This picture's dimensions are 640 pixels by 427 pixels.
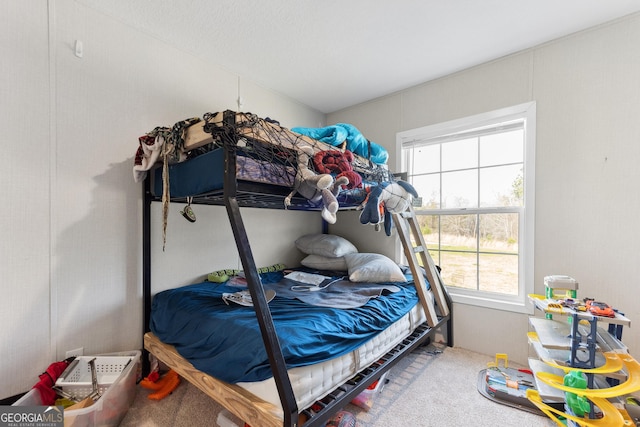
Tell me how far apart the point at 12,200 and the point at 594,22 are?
3.85 metres

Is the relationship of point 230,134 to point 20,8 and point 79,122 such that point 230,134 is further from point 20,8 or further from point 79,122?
point 20,8

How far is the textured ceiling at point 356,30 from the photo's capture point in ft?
5.67

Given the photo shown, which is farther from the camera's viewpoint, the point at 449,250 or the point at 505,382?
the point at 449,250

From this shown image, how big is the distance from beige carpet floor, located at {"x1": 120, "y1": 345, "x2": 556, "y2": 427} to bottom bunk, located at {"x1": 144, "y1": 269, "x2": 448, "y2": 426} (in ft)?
0.88

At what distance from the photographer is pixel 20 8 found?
1.51 meters

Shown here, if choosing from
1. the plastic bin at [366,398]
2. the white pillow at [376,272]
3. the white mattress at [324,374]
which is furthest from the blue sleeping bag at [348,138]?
the plastic bin at [366,398]

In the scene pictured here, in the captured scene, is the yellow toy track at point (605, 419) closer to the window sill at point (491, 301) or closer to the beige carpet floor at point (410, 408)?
the beige carpet floor at point (410, 408)

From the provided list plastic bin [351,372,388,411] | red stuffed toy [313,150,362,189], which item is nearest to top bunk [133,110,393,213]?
red stuffed toy [313,150,362,189]

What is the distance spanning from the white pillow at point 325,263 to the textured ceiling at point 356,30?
1806 millimetres

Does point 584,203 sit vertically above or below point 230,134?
below

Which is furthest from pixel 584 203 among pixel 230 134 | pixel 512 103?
pixel 230 134

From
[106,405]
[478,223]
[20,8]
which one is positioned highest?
[20,8]

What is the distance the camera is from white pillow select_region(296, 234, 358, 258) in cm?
275

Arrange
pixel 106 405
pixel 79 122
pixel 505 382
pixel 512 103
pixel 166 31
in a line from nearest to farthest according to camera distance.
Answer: pixel 106 405
pixel 79 122
pixel 505 382
pixel 166 31
pixel 512 103
